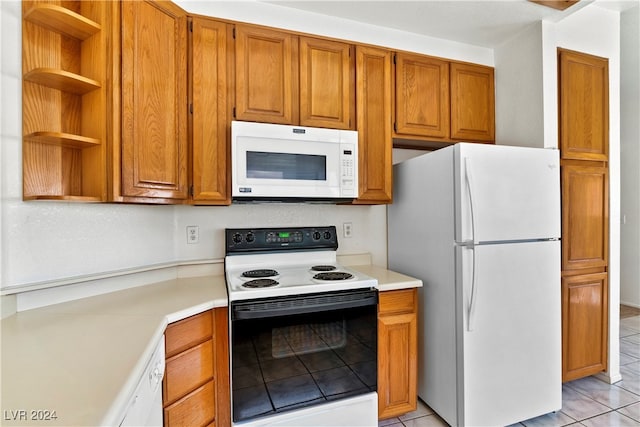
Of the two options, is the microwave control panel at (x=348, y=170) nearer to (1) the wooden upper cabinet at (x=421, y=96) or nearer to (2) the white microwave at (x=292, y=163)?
(2) the white microwave at (x=292, y=163)

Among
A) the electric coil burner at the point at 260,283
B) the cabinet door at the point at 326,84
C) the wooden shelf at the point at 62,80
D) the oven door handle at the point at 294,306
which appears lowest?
the oven door handle at the point at 294,306

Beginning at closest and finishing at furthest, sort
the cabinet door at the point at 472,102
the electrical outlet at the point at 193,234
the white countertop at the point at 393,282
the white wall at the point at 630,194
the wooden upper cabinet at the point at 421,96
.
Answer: the white countertop at the point at 393,282 → the electrical outlet at the point at 193,234 → the wooden upper cabinet at the point at 421,96 → the cabinet door at the point at 472,102 → the white wall at the point at 630,194

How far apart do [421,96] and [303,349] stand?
5.96 feet

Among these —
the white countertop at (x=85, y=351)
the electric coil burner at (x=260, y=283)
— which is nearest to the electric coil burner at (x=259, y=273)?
the electric coil burner at (x=260, y=283)

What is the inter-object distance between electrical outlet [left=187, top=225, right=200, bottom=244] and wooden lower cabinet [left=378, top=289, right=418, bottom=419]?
1.21 m

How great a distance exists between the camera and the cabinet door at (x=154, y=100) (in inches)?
58.6

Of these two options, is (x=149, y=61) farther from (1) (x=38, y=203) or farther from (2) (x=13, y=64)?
(1) (x=38, y=203)

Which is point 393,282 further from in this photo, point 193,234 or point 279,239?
point 193,234

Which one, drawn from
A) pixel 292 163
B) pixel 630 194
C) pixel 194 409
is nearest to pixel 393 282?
pixel 292 163

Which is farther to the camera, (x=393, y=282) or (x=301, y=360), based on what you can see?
(x=393, y=282)

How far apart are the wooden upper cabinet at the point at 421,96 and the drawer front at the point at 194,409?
1.87 metres

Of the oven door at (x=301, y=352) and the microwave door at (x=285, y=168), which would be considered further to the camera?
the microwave door at (x=285, y=168)

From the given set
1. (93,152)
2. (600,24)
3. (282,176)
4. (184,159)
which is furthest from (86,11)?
(600,24)

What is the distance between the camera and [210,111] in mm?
1801
